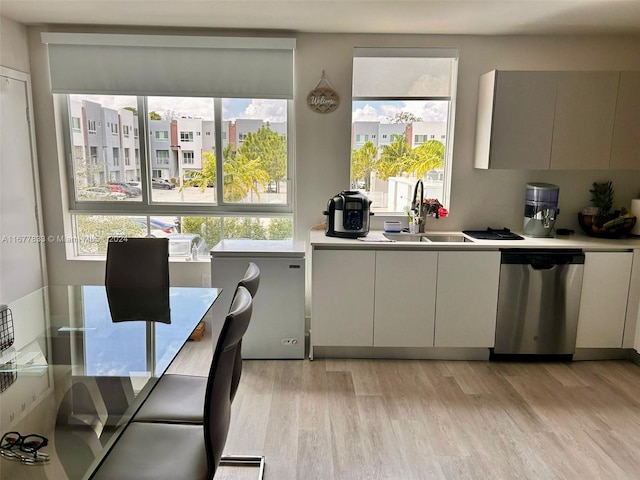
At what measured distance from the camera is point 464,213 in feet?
12.3

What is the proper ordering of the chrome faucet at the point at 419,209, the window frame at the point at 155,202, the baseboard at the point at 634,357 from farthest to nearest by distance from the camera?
the window frame at the point at 155,202, the chrome faucet at the point at 419,209, the baseboard at the point at 634,357

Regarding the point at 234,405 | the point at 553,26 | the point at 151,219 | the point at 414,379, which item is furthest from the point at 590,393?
the point at 151,219

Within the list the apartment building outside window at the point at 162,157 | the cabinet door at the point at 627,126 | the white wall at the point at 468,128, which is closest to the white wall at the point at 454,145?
the white wall at the point at 468,128

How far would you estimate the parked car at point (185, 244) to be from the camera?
3.92 metres

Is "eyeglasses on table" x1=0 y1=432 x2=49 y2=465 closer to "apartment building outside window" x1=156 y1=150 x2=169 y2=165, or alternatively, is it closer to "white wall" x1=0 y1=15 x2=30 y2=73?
"apartment building outside window" x1=156 y1=150 x2=169 y2=165

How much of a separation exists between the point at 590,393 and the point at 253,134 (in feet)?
10.1

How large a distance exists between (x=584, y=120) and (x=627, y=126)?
32 centimetres

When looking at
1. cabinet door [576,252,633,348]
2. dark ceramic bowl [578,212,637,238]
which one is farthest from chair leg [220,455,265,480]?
dark ceramic bowl [578,212,637,238]

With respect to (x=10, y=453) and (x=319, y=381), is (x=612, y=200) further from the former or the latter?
(x=10, y=453)

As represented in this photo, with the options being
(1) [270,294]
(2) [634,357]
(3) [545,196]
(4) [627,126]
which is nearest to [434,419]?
(1) [270,294]

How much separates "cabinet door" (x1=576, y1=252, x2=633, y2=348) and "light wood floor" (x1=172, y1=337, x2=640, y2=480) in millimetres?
214

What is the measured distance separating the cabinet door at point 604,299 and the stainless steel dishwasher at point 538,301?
62 mm

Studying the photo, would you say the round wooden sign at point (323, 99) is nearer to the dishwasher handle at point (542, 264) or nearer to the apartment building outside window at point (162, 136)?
the apartment building outside window at point (162, 136)

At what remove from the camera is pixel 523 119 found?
3.30m
